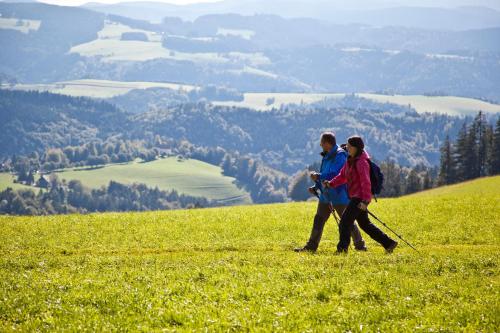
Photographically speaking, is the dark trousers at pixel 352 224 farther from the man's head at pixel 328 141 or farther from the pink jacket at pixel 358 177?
the man's head at pixel 328 141

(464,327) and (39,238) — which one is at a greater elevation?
(464,327)

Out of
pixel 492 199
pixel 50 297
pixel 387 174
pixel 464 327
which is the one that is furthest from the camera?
pixel 387 174

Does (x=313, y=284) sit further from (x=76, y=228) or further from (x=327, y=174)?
(x=76, y=228)

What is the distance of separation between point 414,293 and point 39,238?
15826 mm

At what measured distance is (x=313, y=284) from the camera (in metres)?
14.3

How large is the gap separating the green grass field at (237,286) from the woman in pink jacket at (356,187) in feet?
2.83

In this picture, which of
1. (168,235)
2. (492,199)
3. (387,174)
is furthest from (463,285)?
(387,174)

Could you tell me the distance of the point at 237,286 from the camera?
1433 cm

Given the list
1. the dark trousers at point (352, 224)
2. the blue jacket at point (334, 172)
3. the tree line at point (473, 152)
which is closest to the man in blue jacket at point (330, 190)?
the blue jacket at point (334, 172)

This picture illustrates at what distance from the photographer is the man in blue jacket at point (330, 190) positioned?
19766mm

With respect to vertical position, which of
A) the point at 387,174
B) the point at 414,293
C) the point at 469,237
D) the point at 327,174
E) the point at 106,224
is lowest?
the point at 387,174

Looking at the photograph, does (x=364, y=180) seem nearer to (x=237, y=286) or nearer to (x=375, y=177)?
(x=375, y=177)

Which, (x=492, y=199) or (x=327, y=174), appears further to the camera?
(x=492, y=199)

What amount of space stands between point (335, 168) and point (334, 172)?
14 centimetres
